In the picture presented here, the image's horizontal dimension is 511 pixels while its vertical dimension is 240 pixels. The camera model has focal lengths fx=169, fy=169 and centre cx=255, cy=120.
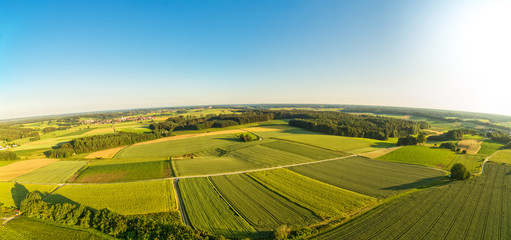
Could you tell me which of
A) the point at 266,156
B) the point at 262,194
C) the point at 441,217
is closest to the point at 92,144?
the point at 266,156

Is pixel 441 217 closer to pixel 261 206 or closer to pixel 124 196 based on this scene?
pixel 261 206

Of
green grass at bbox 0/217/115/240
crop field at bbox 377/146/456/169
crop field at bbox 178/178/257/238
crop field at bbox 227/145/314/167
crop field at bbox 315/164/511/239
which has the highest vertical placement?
crop field at bbox 377/146/456/169

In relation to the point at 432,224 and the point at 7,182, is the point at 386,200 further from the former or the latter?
the point at 7,182

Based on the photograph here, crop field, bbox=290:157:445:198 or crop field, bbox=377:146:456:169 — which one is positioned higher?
crop field, bbox=377:146:456:169

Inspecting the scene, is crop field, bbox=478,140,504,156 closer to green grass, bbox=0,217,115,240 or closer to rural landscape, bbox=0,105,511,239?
rural landscape, bbox=0,105,511,239

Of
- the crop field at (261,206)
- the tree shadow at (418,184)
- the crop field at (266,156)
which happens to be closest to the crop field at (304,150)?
the crop field at (266,156)

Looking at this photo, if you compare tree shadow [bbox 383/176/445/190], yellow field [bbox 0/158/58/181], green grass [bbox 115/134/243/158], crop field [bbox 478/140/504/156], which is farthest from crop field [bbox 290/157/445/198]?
yellow field [bbox 0/158/58/181]

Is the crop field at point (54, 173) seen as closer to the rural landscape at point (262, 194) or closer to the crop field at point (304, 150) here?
the rural landscape at point (262, 194)
